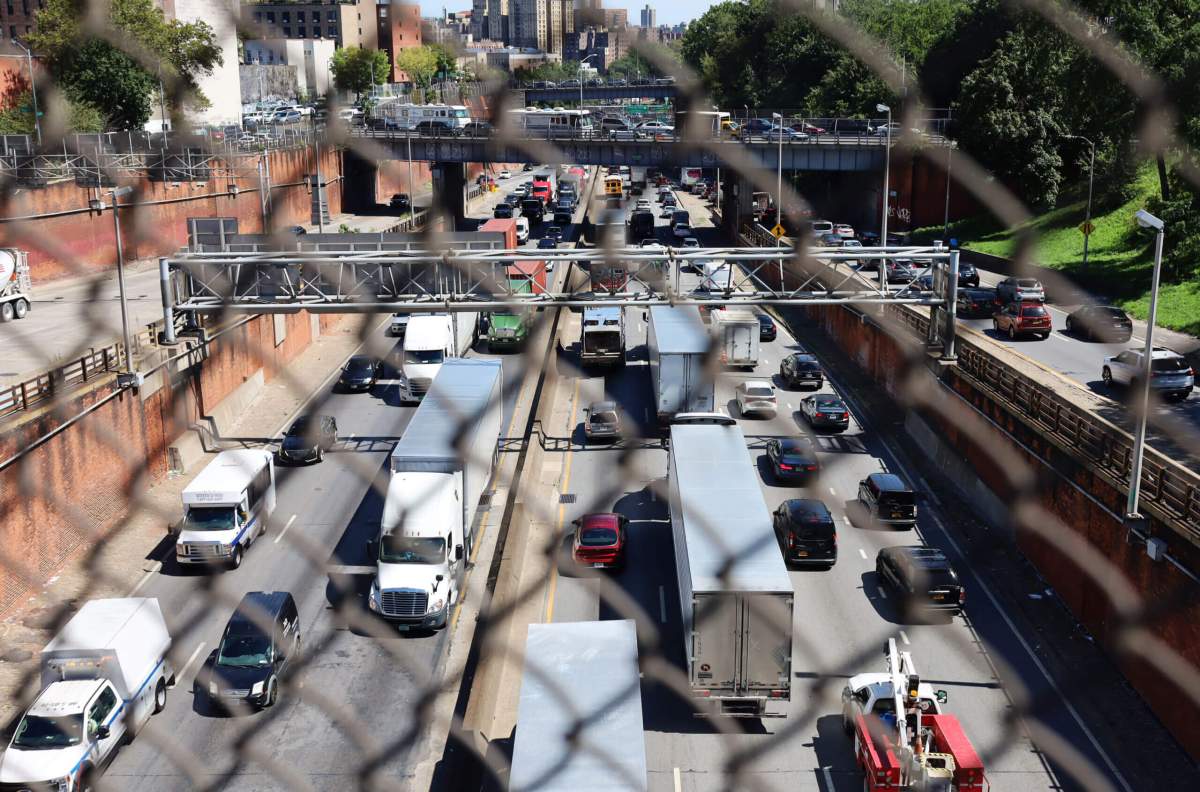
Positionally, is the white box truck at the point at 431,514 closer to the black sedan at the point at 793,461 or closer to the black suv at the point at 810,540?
the black suv at the point at 810,540

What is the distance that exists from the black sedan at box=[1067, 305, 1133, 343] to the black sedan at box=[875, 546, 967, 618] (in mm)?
2515

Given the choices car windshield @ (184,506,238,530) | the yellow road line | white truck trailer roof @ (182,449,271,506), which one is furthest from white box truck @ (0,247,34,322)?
the yellow road line

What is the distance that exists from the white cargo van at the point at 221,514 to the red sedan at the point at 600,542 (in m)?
1.70

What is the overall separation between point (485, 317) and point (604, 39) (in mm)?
8849

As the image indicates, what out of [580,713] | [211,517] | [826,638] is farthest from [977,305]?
[580,713]

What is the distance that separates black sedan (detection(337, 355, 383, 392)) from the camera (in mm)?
8867

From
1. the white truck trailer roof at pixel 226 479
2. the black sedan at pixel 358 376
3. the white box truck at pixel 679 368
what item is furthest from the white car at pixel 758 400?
the white truck trailer roof at pixel 226 479

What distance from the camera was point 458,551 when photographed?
5363mm

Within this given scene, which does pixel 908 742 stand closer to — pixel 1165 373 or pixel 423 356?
pixel 1165 373

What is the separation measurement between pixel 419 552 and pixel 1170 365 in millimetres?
4476

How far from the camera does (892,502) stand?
5.99 metres

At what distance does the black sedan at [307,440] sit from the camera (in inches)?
282

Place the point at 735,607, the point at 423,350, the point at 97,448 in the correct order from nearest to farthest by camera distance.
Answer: the point at 735,607 < the point at 97,448 < the point at 423,350

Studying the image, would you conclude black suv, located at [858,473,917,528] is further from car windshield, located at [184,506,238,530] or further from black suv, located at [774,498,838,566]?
car windshield, located at [184,506,238,530]
